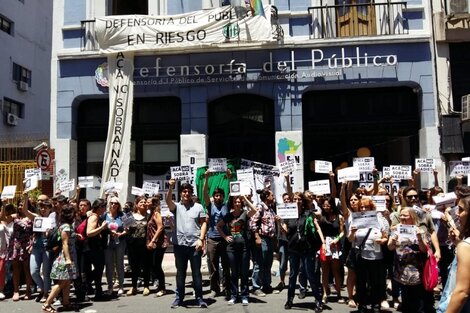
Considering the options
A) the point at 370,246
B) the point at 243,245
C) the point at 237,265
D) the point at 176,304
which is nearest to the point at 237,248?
the point at 243,245

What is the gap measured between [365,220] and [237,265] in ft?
7.74

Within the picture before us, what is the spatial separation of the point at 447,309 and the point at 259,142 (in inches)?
490

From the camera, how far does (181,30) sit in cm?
1487

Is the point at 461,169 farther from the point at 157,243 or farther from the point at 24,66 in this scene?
the point at 24,66

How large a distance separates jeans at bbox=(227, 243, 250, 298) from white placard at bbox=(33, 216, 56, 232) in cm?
316

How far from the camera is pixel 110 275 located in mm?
9648

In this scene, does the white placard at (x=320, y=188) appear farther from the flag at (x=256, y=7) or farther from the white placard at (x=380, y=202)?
the flag at (x=256, y=7)

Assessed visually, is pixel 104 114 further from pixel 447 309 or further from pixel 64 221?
pixel 447 309

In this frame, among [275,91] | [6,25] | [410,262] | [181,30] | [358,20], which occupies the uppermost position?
[6,25]

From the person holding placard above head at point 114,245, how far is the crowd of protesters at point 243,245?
2 centimetres

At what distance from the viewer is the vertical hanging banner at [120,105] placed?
15.3 meters

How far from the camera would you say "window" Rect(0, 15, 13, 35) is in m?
26.1

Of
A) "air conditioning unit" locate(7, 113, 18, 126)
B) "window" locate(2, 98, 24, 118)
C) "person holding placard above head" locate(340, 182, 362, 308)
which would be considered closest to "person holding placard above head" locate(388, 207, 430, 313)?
"person holding placard above head" locate(340, 182, 362, 308)

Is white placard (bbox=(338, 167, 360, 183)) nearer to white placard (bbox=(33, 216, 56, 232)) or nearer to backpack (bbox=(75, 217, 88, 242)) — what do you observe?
backpack (bbox=(75, 217, 88, 242))
